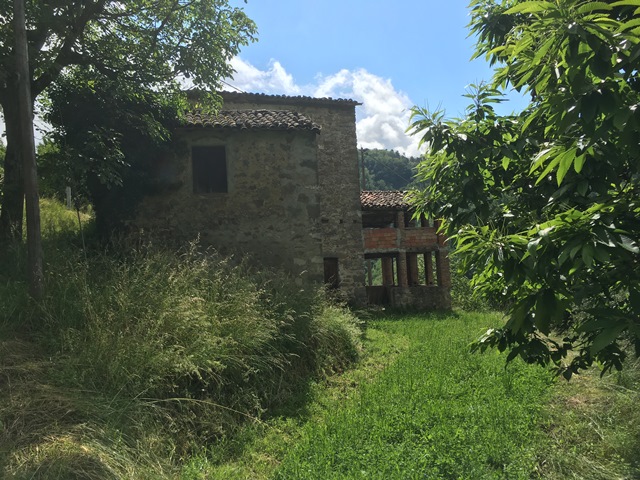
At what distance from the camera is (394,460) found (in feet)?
12.3

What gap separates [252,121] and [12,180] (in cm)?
483

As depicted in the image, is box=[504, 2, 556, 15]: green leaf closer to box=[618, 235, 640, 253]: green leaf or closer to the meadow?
box=[618, 235, 640, 253]: green leaf

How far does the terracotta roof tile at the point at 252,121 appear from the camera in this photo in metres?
9.75

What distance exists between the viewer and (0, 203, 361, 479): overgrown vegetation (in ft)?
11.2

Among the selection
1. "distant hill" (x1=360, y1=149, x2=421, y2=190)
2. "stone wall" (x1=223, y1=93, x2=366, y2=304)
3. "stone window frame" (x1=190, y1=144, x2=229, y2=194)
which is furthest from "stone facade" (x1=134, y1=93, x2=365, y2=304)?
"distant hill" (x1=360, y1=149, x2=421, y2=190)

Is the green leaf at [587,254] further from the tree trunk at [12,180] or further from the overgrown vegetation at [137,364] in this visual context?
the tree trunk at [12,180]

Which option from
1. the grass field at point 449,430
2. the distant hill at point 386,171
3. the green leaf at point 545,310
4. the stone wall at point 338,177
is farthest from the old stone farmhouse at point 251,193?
the distant hill at point 386,171

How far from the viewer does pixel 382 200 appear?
18.0 metres

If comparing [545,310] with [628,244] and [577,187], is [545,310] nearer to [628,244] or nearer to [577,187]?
[628,244]

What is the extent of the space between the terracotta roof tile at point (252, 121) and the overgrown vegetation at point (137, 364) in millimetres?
3935

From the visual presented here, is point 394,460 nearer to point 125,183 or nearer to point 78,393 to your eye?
point 78,393

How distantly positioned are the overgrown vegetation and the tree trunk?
4.04ft

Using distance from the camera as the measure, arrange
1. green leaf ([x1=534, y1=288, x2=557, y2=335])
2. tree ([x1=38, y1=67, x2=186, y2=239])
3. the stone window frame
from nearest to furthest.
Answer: green leaf ([x1=534, y1=288, x2=557, y2=335]) → tree ([x1=38, y1=67, x2=186, y2=239]) → the stone window frame

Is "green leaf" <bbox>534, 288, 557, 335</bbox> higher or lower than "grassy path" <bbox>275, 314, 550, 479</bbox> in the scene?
higher
